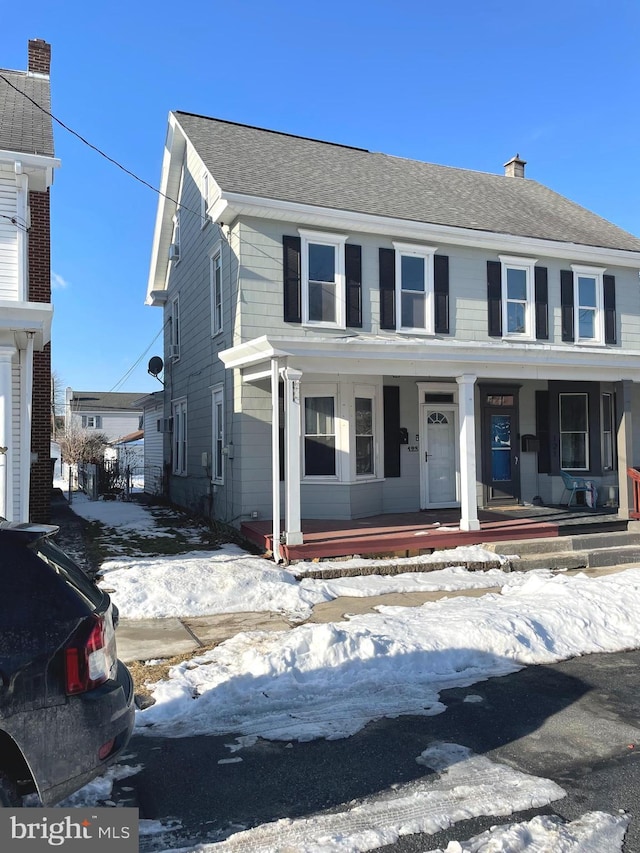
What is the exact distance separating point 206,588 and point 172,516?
7.17 metres

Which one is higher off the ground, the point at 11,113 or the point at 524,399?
the point at 11,113

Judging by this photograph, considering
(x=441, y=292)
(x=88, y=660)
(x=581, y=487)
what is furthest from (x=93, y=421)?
(x=88, y=660)

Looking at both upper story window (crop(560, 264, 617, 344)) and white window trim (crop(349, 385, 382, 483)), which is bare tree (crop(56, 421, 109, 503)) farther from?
upper story window (crop(560, 264, 617, 344))

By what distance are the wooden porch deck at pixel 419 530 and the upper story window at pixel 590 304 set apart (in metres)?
3.84

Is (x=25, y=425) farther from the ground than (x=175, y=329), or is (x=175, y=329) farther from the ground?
(x=175, y=329)

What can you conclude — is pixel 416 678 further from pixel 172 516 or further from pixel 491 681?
pixel 172 516

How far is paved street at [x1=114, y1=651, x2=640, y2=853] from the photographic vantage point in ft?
10.5

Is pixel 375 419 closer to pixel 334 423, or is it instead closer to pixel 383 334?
pixel 334 423

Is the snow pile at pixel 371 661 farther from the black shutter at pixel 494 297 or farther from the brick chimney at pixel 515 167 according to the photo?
the brick chimney at pixel 515 167

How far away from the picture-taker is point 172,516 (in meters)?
14.6

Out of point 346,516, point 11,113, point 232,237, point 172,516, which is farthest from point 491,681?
point 11,113

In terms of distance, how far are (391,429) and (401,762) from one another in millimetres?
8889

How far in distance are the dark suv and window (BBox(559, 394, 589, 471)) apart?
41.8ft

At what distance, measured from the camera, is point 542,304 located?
13484mm
